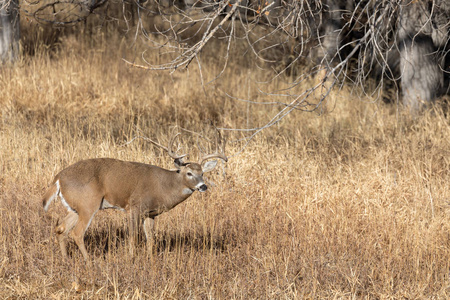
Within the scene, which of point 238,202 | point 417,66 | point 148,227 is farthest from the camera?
point 417,66

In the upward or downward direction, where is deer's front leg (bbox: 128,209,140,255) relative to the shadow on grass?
upward

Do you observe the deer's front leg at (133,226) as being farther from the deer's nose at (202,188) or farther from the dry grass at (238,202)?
the deer's nose at (202,188)

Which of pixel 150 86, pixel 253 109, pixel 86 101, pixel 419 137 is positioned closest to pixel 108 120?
pixel 86 101

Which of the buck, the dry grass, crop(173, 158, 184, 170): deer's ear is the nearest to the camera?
the dry grass

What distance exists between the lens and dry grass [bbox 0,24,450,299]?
5383 millimetres

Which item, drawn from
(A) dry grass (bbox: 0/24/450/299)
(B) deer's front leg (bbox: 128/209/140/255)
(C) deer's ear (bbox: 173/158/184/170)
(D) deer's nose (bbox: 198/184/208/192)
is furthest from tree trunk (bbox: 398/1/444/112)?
(B) deer's front leg (bbox: 128/209/140/255)

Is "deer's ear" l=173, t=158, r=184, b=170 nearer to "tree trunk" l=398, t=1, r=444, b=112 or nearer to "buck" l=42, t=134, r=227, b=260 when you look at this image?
"buck" l=42, t=134, r=227, b=260

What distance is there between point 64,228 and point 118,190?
0.62 m

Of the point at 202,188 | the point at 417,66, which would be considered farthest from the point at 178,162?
the point at 417,66

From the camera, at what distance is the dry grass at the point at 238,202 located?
538 centimetres

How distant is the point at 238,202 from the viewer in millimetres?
7344

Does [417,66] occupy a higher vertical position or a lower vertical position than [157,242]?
higher

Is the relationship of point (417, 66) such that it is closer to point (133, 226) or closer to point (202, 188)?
point (202, 188)

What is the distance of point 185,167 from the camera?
654cm
